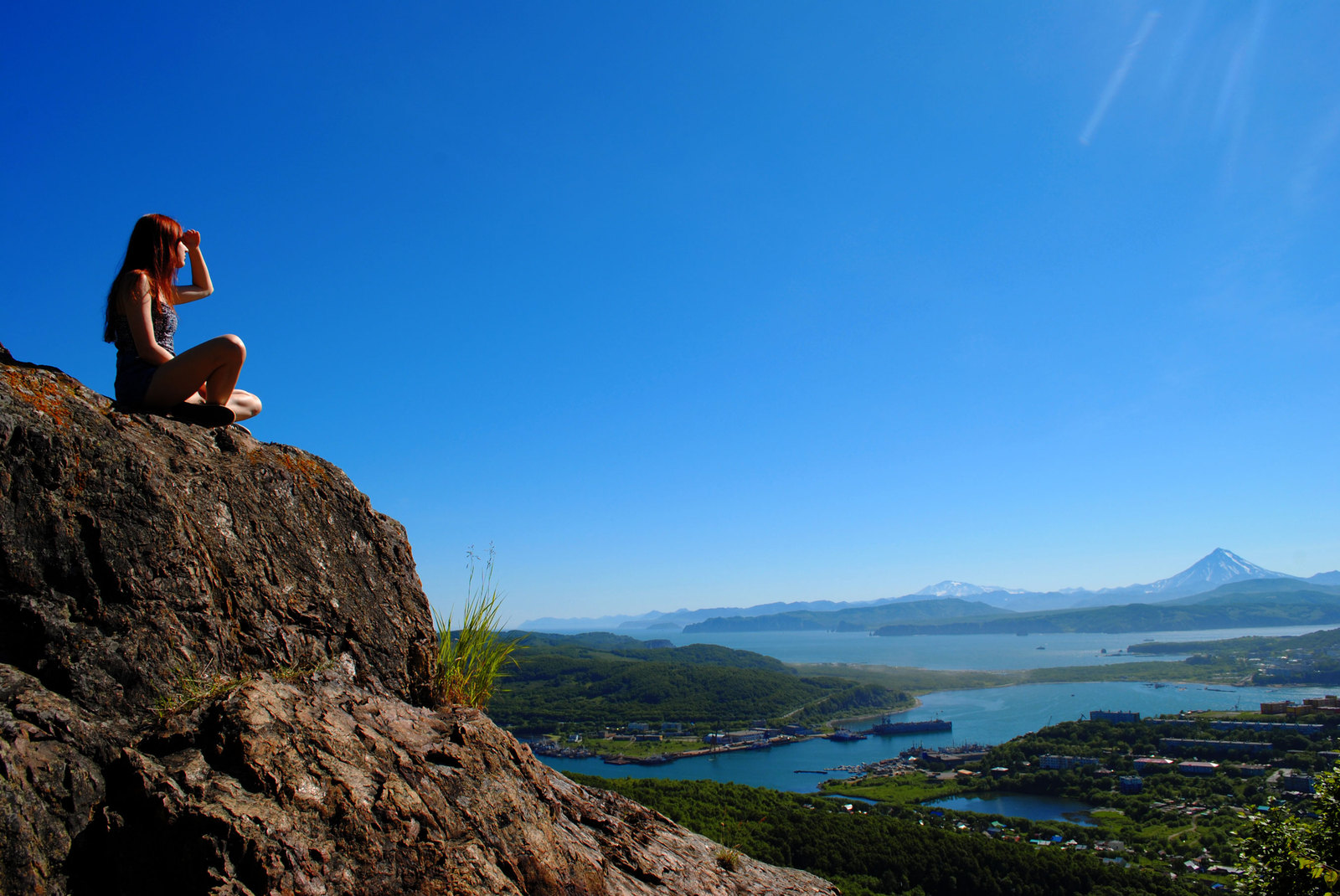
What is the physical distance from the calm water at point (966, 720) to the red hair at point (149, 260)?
46.9 meters

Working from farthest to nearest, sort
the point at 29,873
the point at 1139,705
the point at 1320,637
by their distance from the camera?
the point at 1320,637 → the point at 1139,705 → the point at 29,873

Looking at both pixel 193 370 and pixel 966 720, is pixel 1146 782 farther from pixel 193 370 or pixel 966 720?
pixel 193 370

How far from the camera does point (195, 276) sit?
545 cm

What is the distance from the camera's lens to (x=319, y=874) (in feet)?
10.3

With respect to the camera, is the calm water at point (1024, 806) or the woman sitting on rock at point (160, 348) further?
the calm water at point (1024, 806)

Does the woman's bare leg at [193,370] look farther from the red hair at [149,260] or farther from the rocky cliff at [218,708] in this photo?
the red hair at [149,260]

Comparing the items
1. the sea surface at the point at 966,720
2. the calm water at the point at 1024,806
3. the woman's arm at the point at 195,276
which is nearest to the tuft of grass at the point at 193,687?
the woman's arm at the point at 195,276

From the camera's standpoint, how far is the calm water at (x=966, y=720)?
5673cm

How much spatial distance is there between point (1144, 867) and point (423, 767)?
44.4 m

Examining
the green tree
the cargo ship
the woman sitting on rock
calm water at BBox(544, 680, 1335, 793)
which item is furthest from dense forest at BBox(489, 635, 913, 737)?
the woman sitting on rock

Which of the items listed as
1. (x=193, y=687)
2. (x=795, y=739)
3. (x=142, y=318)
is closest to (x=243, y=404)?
(x=142, y=318)

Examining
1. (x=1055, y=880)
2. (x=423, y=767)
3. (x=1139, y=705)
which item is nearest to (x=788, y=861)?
(x=1055, y=880)

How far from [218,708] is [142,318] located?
2.95 meters

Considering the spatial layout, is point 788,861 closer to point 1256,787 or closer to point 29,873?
point 29,873
